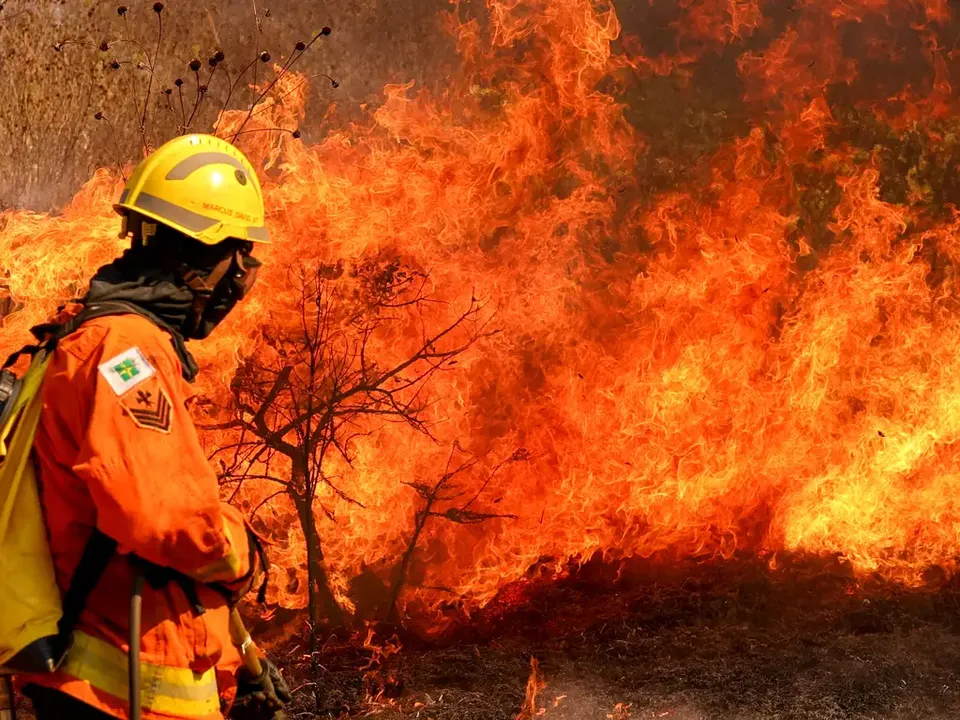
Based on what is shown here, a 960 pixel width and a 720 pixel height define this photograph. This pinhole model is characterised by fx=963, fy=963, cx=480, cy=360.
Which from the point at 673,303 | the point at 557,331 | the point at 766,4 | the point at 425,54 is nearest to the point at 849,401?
the point at 673,303

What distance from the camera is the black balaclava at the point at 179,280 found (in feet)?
8.77

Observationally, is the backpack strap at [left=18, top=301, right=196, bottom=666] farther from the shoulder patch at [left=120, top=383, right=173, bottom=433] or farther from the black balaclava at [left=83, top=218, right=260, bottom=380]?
the shoulder patch at [left=120, top=383, right=173, bottom=433]

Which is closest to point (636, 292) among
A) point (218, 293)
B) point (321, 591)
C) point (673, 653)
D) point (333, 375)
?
point (333, 375)

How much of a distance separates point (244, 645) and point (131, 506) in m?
0.85

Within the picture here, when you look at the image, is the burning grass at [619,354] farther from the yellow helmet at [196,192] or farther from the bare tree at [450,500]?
the yellow helmet at [196,192]

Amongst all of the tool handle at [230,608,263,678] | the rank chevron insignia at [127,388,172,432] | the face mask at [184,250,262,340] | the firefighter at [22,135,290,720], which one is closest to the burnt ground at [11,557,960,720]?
the tool handle at [230,608,263,678]

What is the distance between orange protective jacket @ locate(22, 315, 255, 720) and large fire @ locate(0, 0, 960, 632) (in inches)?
216

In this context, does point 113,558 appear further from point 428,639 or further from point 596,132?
point 596,132

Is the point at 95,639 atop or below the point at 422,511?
atop

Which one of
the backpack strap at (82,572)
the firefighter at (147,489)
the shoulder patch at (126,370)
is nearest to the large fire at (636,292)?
the firefighter at (147,489)

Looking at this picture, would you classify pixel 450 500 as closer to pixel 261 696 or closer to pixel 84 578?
pixel 261 696

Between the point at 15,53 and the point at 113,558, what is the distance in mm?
12030

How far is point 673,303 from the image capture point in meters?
8.52

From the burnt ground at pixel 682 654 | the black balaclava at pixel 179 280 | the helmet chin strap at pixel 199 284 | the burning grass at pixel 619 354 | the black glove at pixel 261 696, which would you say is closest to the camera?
the black balaclava at pixel 179 280
